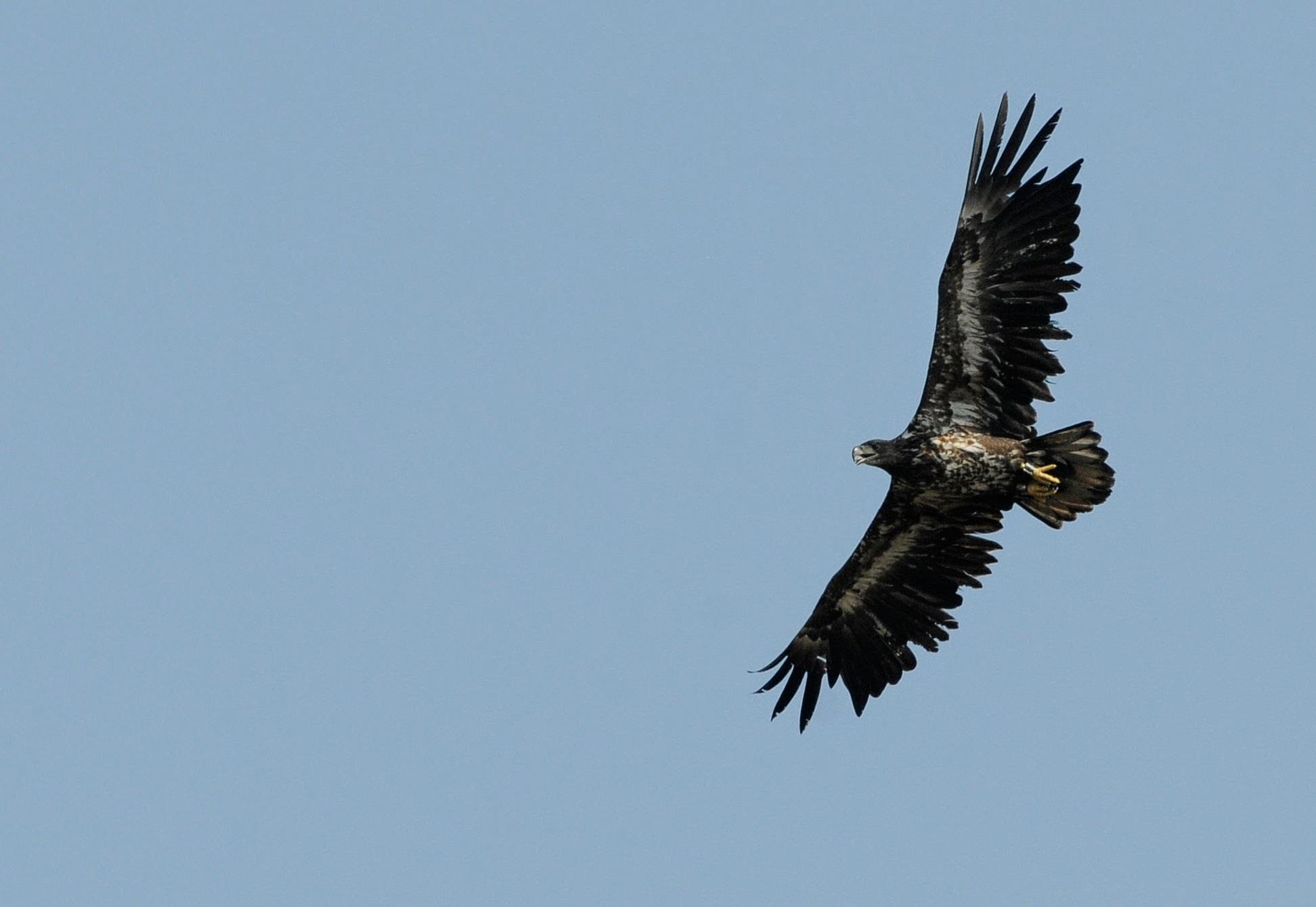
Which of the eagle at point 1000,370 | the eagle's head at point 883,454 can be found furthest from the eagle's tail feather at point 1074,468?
the eagle's head at point 883,454

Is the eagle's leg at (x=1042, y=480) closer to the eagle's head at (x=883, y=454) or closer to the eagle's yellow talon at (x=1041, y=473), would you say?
the eagle's yellow talon at (x=1041, y=473)

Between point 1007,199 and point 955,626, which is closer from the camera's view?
point 1007,199

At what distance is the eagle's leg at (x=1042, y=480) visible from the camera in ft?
57.8

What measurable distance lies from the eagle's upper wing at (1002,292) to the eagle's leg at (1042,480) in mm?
355

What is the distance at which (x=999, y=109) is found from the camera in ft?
59.1

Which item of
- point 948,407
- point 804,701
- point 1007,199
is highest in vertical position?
point 1007,199

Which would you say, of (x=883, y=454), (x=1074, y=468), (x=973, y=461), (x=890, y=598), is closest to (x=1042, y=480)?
(x=1074, y=468)

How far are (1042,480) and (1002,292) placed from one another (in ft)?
5.52

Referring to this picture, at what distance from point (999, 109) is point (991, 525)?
3.79 m

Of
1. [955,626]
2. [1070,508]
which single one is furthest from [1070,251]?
[955,626]

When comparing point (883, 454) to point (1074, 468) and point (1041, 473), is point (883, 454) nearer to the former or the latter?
point (1041, 473)

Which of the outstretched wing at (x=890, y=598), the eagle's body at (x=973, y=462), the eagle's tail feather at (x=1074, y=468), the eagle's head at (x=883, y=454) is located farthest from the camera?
the outstretched wing at (x=890, y=598)

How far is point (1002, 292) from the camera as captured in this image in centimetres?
1783

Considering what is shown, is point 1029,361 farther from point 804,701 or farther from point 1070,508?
point 804,701
